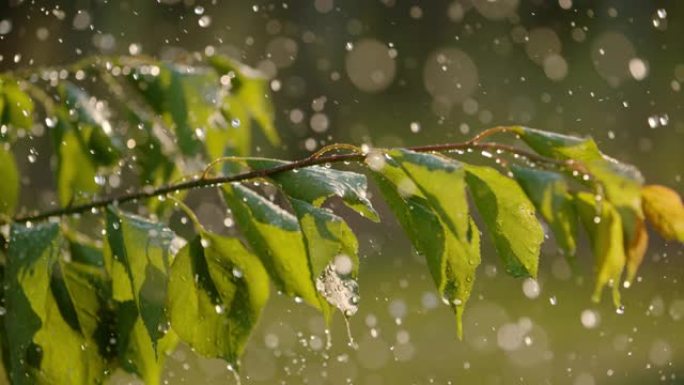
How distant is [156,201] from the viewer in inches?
52.4

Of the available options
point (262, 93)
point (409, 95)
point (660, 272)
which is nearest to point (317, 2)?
point (409, 95)

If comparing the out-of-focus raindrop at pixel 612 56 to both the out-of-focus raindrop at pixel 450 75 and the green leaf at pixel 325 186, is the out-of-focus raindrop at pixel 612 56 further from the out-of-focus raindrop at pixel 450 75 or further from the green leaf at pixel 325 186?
the green leaf at pixel 325 186

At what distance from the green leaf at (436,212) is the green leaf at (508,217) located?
2 cm

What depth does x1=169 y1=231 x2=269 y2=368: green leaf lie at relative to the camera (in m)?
0.99

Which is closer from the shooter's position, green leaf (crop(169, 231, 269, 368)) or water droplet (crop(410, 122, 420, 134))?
green leaf (crop(169, 231, 269, 368))

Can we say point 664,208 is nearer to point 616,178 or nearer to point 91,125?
point 616,178

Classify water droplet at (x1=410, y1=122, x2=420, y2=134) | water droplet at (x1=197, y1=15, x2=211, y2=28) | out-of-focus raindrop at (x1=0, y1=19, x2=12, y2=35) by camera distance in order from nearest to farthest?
out-of-focus raindrop at (x1=0, y1=19, x2=12, y2=35) < water droplet at (x1=410, y1=122, x2=420, y2=134) < water droplet at (x1=197, y1=15, x2=211, y2=28)

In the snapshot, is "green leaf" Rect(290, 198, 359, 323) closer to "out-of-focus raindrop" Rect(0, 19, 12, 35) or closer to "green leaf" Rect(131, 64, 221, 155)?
"green leaf" Rect(131, 64, 221, 155)

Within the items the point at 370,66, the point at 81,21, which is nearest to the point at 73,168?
the point at 81,21

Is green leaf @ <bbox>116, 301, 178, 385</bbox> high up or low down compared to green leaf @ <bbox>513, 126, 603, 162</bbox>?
down

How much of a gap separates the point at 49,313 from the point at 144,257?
0.44 feet

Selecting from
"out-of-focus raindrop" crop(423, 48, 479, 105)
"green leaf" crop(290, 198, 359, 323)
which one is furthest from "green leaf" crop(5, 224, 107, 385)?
"out-of-focus raindrop" crop(423, 48, 479, 105)

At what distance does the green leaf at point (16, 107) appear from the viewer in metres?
1.32

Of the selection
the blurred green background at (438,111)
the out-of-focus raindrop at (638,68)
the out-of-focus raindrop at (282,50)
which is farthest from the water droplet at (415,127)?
the out-of-focus raindrop at (638,68)
